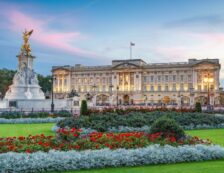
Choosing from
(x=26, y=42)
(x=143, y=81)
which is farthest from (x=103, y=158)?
(x=143, y=81)

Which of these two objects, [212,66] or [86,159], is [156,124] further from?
[212,66]

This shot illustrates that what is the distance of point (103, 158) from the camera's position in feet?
30.3

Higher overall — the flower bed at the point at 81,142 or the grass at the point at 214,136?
the flower bed at the point at 81,142

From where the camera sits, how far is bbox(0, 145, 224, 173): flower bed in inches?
334

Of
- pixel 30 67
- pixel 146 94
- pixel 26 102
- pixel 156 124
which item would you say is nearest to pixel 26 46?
pixel 30 67

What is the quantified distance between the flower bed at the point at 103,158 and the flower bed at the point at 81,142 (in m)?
0.55

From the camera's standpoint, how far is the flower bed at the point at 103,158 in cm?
848

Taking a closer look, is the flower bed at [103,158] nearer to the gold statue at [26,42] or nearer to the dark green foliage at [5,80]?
the gold statue at [26,42]

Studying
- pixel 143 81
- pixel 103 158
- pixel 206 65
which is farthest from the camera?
pixel 143 81

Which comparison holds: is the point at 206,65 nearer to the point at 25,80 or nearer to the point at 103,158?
the point at 25,80

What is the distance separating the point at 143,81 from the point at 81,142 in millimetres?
98945

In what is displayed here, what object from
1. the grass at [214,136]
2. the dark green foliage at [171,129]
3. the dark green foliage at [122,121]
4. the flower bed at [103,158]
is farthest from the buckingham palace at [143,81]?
the flower bed at [103,158]

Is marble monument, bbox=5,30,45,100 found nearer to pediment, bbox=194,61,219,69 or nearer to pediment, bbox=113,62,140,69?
pediment, bbox=113,62,140,69

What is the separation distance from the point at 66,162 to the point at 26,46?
36209 millimetres
